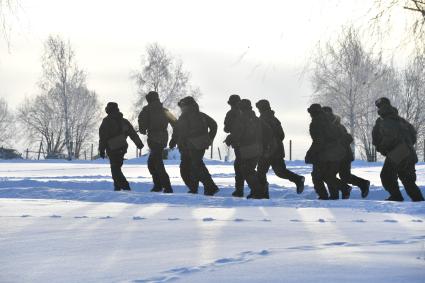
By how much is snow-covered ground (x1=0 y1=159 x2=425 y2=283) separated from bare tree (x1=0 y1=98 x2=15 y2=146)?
74182 millimetres

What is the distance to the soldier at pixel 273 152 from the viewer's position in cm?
1251

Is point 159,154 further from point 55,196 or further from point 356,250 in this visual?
point 356,250

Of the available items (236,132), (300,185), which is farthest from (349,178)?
(236,132)

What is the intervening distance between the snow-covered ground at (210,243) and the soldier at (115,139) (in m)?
3.38

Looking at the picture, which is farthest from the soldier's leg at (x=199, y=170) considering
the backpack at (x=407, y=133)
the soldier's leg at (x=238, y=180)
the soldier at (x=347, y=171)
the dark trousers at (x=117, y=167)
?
the backpack at (x=407, y=133)

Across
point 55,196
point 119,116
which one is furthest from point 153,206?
Answer: point 119,116

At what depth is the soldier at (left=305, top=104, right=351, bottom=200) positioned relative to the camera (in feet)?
39.1

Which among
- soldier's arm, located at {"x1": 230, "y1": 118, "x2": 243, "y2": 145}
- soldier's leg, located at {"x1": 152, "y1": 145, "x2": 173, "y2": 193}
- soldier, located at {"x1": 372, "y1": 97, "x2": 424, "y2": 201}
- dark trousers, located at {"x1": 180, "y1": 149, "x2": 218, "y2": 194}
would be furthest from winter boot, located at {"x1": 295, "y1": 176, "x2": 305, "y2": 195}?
soldier's leg, located at {"x1": 152, "y1": 145, "x2": 173, "y2": 193}

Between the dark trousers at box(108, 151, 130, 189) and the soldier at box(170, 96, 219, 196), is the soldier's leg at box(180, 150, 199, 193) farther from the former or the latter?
the dark trousers at box(108, 151, 130, 189)

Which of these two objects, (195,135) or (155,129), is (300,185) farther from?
(155,129)

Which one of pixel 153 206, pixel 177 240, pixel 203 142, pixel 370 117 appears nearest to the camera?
pixel 177 240

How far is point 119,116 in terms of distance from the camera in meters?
13.2

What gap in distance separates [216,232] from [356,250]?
1508mm

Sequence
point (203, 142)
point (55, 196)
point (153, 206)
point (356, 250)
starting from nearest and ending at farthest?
1. point (356, 250)
2. point (153, 206)
3. point (55, 196)
4. point (203, 142)
